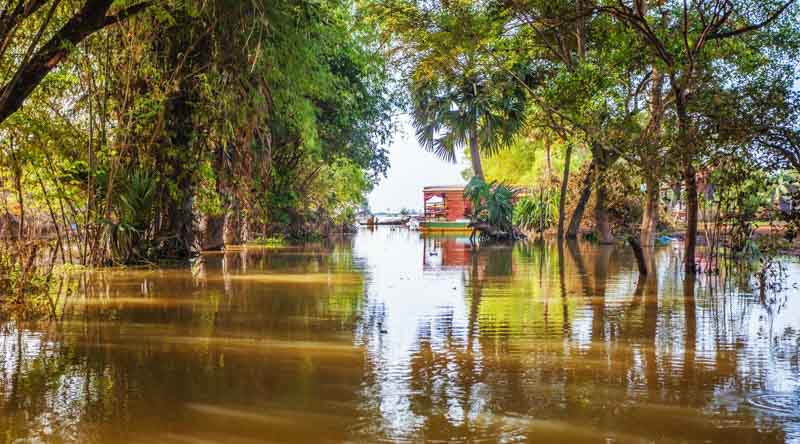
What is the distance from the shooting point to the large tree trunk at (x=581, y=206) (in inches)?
1092

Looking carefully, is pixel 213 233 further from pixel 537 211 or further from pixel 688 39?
pixel 537 211

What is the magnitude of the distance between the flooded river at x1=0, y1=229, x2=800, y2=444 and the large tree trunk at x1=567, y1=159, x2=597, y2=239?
1663 centimetres

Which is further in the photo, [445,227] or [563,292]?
[445,227]

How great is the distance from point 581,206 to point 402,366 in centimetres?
2479

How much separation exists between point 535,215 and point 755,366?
3022cm

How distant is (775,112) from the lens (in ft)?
32.3

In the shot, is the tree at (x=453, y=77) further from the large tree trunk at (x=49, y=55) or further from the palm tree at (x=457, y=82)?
the large tree trunk at (x=49, y=55)

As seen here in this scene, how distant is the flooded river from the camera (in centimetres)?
Result: 432

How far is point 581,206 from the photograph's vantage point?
2970 cm

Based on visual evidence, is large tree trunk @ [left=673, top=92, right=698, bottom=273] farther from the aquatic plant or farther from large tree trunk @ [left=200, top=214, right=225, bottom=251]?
the aquatic plant

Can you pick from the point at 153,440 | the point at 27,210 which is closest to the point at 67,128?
the point at 27,210

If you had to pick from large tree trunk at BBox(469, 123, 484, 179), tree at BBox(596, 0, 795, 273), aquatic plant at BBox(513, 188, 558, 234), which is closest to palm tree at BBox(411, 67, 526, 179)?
large tree trunk at BBox(469, 123, 484, 179)

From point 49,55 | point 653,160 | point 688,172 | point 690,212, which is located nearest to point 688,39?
point 653,160

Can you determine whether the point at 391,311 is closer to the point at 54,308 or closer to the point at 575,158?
the point at 54,308
